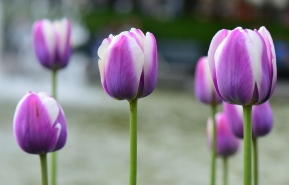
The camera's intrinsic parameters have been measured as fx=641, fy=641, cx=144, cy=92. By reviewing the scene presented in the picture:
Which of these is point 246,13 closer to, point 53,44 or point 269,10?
point 269,10

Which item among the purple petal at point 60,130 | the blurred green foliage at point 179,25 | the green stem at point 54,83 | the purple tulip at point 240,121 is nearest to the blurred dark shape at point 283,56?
the blurred green foliage at point 179,25

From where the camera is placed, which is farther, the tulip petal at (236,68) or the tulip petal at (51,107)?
the tulip petal at (51,107)

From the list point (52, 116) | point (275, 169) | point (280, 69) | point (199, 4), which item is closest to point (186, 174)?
point (275, 169)

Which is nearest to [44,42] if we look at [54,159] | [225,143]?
[54,159]

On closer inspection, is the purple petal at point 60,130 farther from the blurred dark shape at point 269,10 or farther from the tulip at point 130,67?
the blurred dark shape at point 269,10

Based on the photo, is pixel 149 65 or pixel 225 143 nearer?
pixel 149 65

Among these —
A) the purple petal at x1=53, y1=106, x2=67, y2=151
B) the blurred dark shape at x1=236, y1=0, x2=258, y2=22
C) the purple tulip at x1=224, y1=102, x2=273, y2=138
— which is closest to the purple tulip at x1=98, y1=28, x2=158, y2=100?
the purple petal at x1=53, y1=106, x2=67, y2=151
